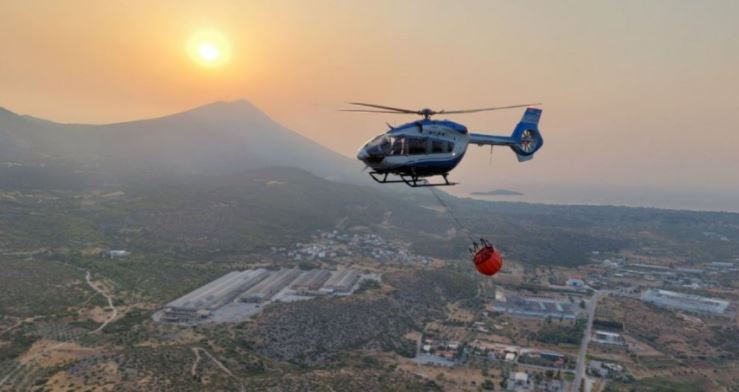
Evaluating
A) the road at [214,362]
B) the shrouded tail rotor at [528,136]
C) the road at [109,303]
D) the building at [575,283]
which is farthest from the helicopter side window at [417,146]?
the building at [575,283]

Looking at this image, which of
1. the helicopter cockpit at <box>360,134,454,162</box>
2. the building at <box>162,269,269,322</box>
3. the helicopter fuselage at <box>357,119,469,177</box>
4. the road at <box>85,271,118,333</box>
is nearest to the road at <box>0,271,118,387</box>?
the road at <box>85,271,118,333</box>

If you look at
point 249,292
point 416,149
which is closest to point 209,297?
point 249,292

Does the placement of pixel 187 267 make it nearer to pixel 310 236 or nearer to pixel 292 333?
pixel 292 333

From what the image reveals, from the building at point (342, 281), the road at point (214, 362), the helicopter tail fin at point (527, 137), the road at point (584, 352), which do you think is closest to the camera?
the helicopter tail fin at point (527, 137)

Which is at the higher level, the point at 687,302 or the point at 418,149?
the point at 418,149

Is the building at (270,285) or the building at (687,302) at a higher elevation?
the building at (687,302)

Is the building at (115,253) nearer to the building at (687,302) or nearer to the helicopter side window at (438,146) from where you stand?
the helicopter side window at (438,146)

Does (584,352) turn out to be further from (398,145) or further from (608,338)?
(398,145)
